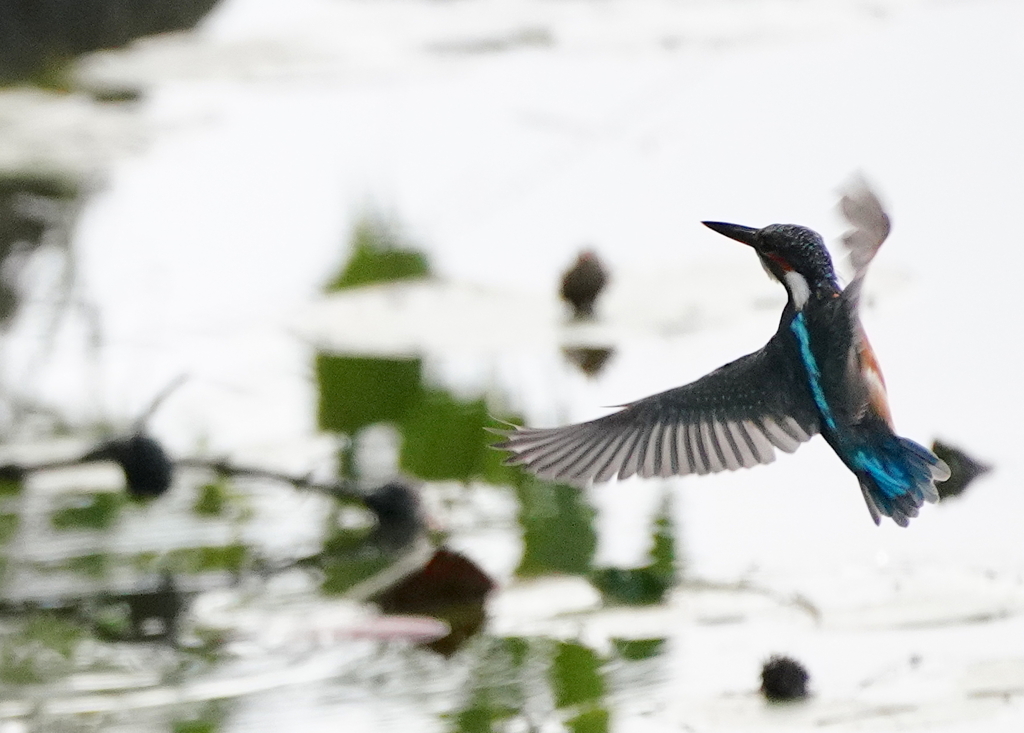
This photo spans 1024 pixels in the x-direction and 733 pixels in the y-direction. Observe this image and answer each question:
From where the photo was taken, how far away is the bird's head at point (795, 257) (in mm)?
647

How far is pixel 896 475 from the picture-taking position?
26.7 inches

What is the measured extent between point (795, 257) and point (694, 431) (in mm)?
185

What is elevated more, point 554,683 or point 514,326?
point 514,326

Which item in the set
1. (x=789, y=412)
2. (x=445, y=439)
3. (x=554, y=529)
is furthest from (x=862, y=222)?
(x=445, y=439)

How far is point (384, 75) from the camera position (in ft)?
8.52

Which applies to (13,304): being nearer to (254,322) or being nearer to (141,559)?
(254,322)

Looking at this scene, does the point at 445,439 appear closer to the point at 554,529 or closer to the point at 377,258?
the point at 554,529

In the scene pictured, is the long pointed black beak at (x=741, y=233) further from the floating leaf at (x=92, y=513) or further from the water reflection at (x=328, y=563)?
the floating leaf at (x=92, y=513)

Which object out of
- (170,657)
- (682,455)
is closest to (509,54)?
(170,657)

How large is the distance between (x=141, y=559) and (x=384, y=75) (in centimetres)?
131

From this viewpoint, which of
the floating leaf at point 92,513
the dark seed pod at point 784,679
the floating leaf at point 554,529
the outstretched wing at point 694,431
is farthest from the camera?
the floating leaf at point 92,513

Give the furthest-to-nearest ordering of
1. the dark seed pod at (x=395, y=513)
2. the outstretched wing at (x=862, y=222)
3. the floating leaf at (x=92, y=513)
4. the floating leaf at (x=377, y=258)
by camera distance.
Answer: the floating leaf at (x=377, y=258)
the floating leaf at (x=92, y=513)
the dark seed pod at (x=395, y=513)
the outstretched wing at (x=862, y=222)

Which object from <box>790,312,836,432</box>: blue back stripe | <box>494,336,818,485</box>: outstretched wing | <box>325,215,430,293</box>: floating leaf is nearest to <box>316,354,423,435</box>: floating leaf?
<box>325,215,430,293</box>: floating leaf

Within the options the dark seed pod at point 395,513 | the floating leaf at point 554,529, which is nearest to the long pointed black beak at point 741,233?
the floating leaf at point 554,529
